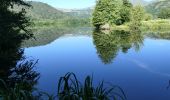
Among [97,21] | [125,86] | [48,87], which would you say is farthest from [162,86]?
[97,21]

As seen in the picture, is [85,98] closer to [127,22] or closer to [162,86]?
[162,86]

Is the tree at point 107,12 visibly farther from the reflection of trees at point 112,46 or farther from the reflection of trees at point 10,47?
the reflection of trees at point 10,47

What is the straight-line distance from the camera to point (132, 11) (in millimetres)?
100938

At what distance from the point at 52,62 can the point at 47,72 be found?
6.39 meters

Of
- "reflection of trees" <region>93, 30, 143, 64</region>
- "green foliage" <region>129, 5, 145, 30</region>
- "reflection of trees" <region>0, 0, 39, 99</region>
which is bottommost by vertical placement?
"reflection of trees" <region>0, 0, 39, 99</region>

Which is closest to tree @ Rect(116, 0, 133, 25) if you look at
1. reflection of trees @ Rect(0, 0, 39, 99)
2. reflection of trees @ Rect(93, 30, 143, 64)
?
reflection of trees @ Rect(93, 30, 143, 64)

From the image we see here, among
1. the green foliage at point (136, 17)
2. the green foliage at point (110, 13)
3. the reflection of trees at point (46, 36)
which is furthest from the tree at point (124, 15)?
the reflection of trees at point (46, 36)

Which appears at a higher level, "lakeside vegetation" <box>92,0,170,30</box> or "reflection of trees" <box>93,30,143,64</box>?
"lakeside vegetation" <box>92,0,170,30</box>

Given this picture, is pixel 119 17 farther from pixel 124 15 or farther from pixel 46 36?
pixel 46 36

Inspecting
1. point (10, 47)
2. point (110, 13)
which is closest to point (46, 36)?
point (110, 13)

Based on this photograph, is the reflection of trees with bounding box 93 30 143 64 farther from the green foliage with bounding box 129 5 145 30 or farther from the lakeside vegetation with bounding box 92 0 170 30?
the green foliage with bounding box 129 5 145 30

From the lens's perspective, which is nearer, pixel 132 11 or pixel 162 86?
pixel 162 86

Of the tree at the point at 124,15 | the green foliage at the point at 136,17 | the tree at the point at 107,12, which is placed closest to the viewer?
the tree at the point at 107,12

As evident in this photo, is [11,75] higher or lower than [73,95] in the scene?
higher
